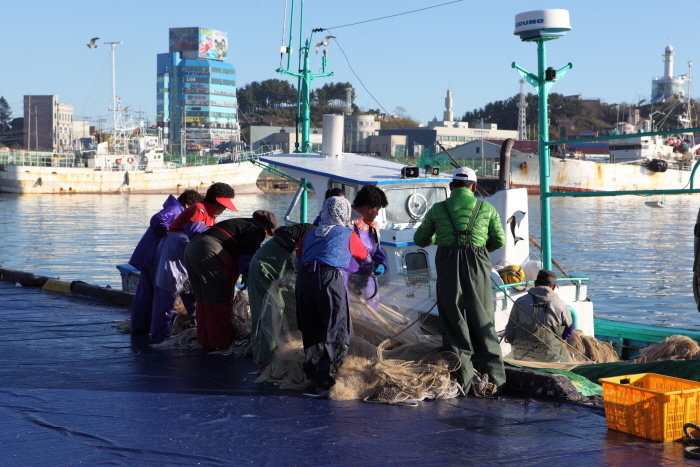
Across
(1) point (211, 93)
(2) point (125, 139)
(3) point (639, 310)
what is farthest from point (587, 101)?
(3) point (639, 310)

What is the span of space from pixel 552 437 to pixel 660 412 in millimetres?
734

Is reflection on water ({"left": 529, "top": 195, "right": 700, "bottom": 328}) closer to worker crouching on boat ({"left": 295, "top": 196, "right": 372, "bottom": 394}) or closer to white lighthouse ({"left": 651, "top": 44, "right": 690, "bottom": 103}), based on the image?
worker crouching on boat ({"left": 295, "top": 196, "right": 372, "bottom": 394})

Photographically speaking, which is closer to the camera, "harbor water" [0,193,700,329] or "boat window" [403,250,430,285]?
"boat window" [403,250,430,285]

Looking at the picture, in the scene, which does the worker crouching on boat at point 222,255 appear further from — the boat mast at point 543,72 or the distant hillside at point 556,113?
the distant hillside at point 556,113

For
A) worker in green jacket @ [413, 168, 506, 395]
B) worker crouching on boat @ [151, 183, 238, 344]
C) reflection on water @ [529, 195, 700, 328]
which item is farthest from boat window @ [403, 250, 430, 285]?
reflection on water @ [529, 195, 700, 328]

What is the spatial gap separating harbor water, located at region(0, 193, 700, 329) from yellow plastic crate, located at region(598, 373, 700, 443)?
35.7 ft

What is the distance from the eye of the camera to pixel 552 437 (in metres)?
5.20

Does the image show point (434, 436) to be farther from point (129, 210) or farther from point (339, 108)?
point (339, 108)

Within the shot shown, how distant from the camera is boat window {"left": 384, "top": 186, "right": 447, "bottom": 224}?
11031mm

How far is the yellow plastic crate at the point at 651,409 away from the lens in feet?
16.6

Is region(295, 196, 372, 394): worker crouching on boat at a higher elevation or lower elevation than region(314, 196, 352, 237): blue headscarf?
lower

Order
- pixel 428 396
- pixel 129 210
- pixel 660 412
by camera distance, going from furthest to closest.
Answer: pixel 129 210 < pixel 428 396 < pixel 660 412

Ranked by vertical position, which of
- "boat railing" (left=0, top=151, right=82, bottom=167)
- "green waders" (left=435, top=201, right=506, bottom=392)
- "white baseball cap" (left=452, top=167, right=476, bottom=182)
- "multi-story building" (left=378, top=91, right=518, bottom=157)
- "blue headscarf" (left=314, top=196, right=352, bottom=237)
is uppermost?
"multi-story building" (left=378, top=91, right=518, bottom=157)

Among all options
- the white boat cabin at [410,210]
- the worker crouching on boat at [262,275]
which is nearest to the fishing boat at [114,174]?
the white boat cabin at [410,210]
